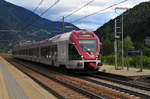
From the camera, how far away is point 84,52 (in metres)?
24.3

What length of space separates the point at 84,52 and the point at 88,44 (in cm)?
84

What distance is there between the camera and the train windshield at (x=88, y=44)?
80.3ft

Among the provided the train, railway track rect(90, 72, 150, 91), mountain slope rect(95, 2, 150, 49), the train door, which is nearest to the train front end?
the train

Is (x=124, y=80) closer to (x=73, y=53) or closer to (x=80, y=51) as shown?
(x=80, y=51)

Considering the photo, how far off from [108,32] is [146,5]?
3253 centimetres

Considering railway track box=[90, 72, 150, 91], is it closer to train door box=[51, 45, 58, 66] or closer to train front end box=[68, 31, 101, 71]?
train front end box=[68, 31, 101, 71]

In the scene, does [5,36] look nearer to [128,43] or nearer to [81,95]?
[128,43]

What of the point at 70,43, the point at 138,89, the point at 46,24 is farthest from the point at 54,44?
the point at 46,24

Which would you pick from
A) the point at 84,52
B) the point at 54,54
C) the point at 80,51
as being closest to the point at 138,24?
the point at 54,54

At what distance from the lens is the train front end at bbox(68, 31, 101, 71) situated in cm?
2407

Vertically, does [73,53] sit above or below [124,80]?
above

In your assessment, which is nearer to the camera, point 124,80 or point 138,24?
point 124,80

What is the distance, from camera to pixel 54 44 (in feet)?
98.3

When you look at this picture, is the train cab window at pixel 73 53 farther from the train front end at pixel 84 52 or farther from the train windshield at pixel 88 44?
the train windshield at pixel 88 44
